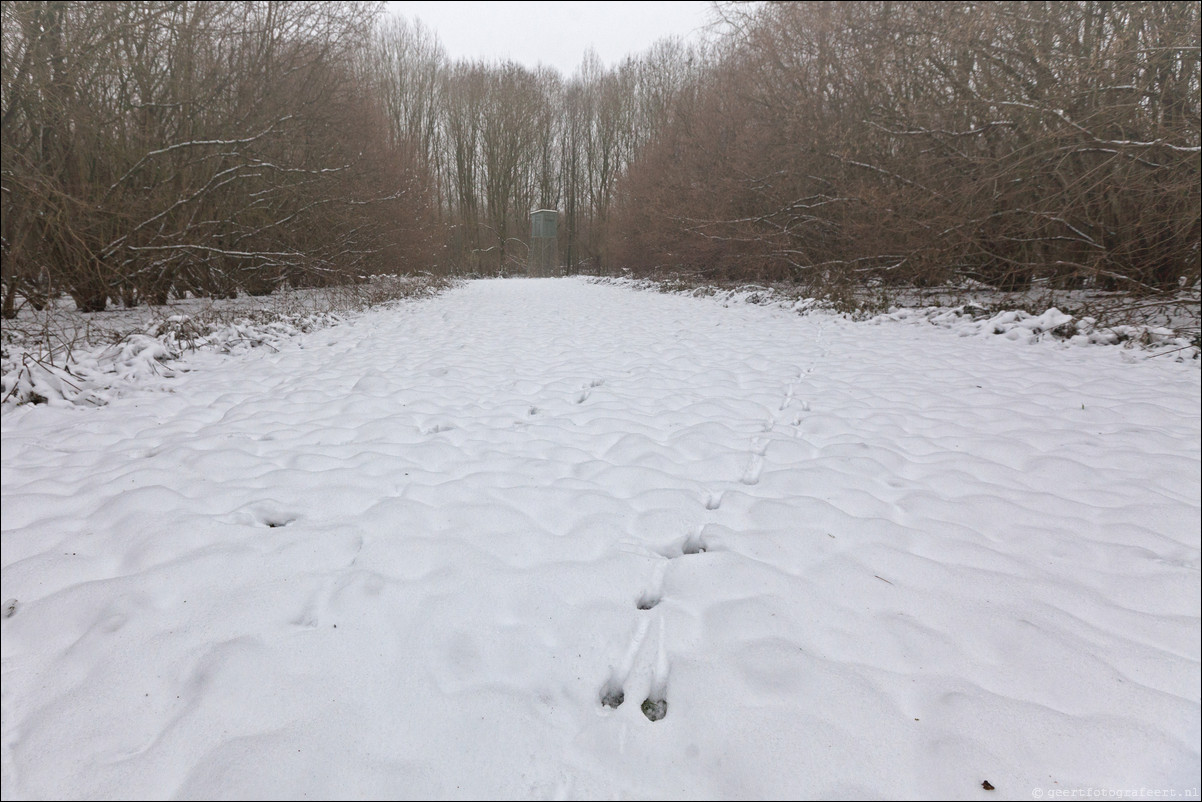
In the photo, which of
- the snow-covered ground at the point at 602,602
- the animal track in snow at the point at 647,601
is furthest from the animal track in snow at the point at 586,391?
the animal track in snow at the point at 647,601

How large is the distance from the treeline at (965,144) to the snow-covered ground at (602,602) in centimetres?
415

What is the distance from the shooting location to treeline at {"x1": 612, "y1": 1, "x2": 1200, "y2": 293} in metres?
5.87

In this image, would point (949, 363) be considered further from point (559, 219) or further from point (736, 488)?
point (559, 219)

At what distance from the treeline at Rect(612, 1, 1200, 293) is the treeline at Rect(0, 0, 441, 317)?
26.8 feet

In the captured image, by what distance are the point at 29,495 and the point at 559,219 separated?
115ft

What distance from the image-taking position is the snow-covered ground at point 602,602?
1.22 metres

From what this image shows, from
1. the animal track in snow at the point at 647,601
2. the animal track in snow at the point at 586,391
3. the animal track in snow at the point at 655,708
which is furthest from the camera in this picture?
the animal track in snow at the point at 586,391

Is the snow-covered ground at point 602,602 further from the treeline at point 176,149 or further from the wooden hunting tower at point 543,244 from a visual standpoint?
the wooden hunting tower at point 543,244

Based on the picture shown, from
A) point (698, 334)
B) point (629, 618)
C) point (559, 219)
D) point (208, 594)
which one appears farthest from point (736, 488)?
point (559, 219)

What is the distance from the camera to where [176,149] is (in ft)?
23.9

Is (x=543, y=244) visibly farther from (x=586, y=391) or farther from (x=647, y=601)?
(x=647, y=601)

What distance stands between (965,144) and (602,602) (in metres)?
9.10

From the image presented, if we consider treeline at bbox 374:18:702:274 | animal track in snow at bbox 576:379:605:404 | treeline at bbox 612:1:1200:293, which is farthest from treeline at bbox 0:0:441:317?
treeline at bbox 374:18:702:274

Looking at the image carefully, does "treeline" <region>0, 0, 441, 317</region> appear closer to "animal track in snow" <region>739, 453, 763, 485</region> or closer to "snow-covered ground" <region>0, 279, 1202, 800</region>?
"snow-covered ground" <region>0, 279, 1202, 800</region>
